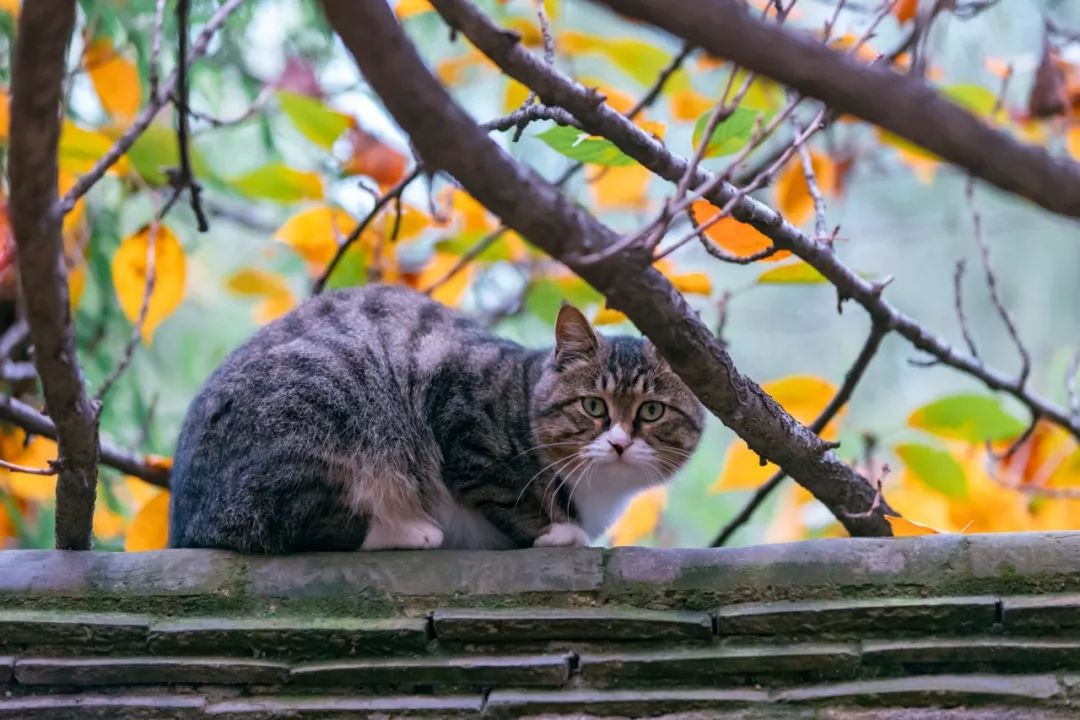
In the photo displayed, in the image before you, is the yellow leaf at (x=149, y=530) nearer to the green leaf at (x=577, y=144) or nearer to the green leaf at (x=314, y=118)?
the green leaf at (x=314, y=118)

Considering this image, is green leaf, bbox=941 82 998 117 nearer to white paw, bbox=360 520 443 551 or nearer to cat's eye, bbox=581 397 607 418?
cat's eye, bbox=581 397 607 418

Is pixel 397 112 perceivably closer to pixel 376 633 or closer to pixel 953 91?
pixel 376 633

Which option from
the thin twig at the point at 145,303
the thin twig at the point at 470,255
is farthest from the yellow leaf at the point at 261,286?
the thin twig at the point at 145,303

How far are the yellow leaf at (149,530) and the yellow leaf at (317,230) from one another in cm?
68

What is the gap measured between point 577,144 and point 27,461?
1580 millimetres

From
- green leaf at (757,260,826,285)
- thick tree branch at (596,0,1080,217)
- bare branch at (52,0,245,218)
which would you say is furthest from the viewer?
green leaf at (757,260,826,285)

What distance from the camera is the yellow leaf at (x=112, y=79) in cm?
268

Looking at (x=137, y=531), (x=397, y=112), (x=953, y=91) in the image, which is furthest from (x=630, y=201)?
(x=397, y=112)

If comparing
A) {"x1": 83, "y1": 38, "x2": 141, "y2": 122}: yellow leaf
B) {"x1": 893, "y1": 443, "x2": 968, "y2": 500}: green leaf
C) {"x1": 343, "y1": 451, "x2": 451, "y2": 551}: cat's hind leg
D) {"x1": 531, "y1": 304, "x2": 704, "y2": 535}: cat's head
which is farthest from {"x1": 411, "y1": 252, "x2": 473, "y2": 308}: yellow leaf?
{"x1": 893, "y1": 443, "x2": 968, "y2": 500}: green leaf

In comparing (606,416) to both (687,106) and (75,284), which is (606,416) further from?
(75,284)

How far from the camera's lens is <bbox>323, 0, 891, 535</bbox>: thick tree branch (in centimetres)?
107

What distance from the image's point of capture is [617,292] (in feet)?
4.45

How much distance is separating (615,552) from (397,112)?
965 mm

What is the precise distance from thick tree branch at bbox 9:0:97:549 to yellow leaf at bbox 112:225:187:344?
60 cm
